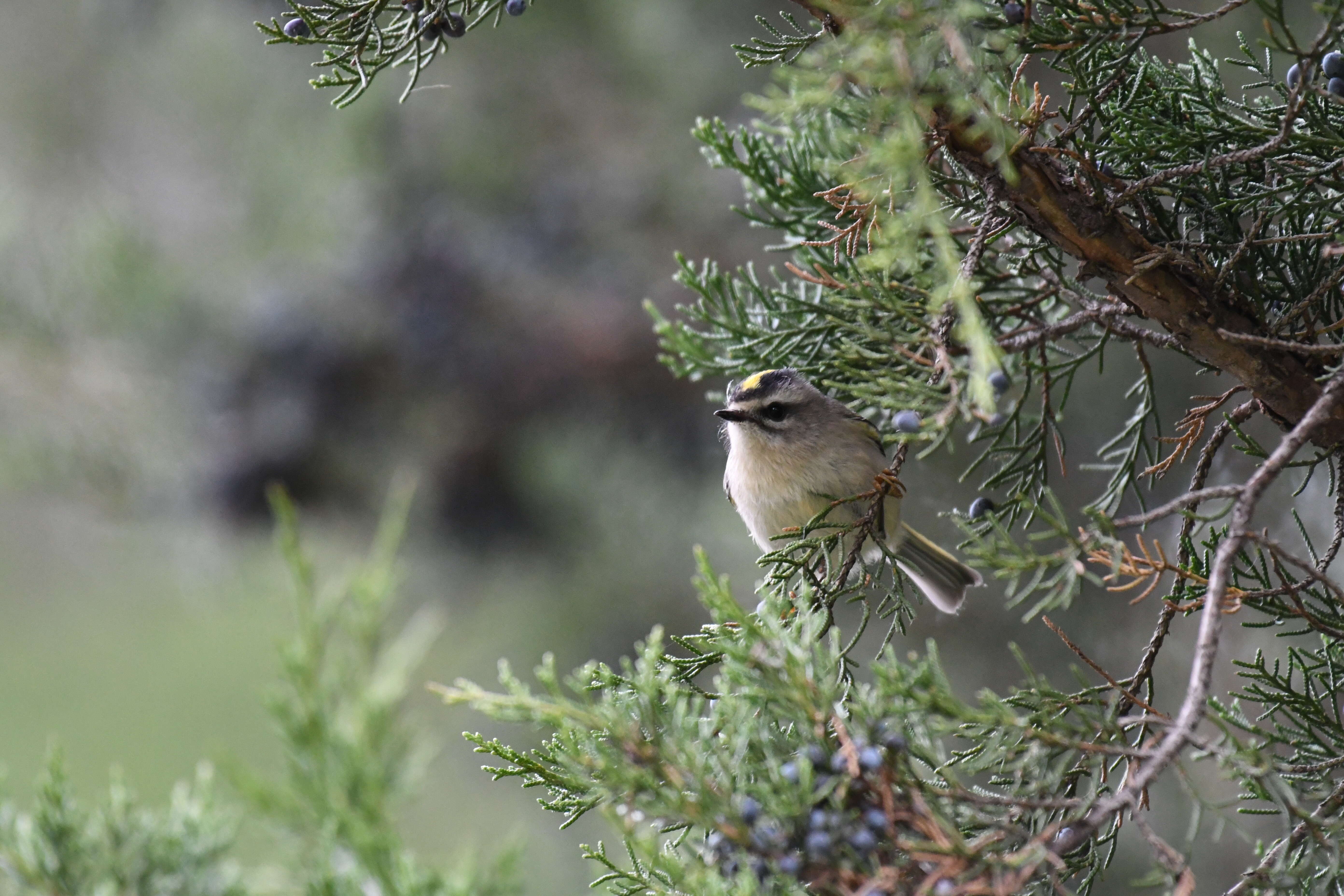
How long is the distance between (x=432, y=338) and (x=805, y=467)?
2.73 meters

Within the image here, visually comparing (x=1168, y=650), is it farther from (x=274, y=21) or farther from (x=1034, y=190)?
(x=274, y=21)

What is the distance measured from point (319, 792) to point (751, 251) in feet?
14.0

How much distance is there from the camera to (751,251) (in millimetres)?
5094

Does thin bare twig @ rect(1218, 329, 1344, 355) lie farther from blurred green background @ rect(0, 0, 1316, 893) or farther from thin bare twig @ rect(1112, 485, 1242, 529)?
blurred green background @ rect(0, 0, 1316, 893)

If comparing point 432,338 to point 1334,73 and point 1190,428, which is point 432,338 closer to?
point 1190,428

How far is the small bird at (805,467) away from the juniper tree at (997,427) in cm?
52

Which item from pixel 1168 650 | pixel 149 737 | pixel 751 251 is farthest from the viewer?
pixel 149 737

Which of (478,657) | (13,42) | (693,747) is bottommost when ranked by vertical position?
(693,747)

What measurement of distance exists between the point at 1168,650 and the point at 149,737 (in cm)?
705

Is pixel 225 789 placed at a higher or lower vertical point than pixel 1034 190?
lower

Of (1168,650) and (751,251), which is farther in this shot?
(751,251)

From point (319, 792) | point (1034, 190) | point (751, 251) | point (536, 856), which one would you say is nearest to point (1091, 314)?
point (1034, 190)

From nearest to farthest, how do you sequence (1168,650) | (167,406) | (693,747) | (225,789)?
(693,747)
(225,789)
(1168,650)
(167,406)

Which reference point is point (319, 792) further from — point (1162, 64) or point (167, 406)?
point (167, 406)
